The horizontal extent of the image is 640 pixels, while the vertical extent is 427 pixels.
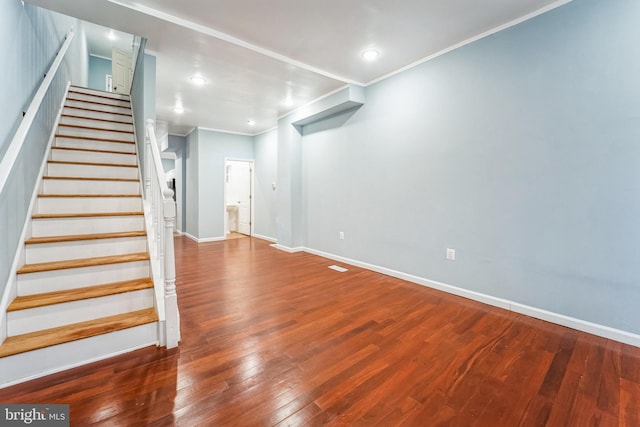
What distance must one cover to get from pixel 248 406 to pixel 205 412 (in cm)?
22

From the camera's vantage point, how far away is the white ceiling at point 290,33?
2418mm

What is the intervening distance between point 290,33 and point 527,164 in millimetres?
2710

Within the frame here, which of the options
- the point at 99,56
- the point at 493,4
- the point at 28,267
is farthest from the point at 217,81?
the point at 99,56

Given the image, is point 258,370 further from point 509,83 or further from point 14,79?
point 509,83

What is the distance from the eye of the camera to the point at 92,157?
317 centimetres

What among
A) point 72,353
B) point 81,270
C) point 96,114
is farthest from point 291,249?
point 72,353

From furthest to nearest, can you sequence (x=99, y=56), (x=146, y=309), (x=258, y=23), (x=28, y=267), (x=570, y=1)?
(x=99, y=56) → (x=258, y=23) → (x=570, y=1) → (x=146, y=309) → (x=28, y=267)

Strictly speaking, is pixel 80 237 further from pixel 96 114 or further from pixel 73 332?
pixel 96 114

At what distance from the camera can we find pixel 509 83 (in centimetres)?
269

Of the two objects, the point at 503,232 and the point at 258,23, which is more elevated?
the point at 258,23

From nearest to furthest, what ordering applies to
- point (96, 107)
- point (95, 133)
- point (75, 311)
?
point (75, 311)
point (95, 133)
point (96, 107)

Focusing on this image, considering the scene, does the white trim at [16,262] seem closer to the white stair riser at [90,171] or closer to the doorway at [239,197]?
the white stair riser at [90,171]

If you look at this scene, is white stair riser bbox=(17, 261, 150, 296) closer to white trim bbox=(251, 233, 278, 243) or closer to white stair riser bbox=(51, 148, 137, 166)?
white stair riser bbox=(51, 148, 137, 166)

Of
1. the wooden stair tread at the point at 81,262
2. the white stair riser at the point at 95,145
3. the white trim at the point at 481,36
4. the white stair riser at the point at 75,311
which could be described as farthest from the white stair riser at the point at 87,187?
the white trim at the point at 481,36
